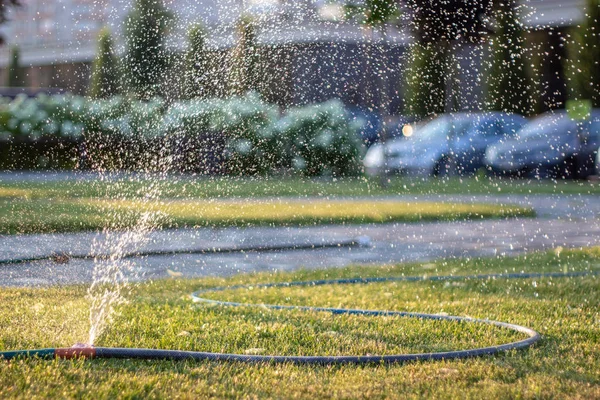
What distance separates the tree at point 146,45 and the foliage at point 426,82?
6.37 metres

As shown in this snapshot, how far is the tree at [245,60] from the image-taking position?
18.3 metres

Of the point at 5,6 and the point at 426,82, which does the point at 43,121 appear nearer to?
the point at 5,6

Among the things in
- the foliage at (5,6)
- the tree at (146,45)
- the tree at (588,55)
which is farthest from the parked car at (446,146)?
the tree at (146,45)

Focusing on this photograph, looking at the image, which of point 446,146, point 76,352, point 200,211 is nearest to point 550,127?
point 446,146

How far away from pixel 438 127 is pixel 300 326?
15615mm

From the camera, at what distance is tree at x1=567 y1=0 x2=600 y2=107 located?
22.2 m

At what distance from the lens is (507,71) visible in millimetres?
23625

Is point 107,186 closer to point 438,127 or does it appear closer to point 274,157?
point 274,157

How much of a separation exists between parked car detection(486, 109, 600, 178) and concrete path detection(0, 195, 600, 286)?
8.98 metres

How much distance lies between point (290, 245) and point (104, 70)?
20.1m

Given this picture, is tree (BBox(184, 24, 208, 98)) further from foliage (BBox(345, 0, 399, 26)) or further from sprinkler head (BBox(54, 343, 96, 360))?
sprinkler head (BBox(54, 343, 96, 360))

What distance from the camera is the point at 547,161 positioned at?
19500 mm

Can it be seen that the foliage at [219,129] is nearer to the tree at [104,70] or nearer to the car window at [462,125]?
the car window at [462,125]

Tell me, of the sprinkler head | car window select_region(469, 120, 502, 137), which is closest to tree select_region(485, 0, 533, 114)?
car window select_region(469, 120, 502, 137)
